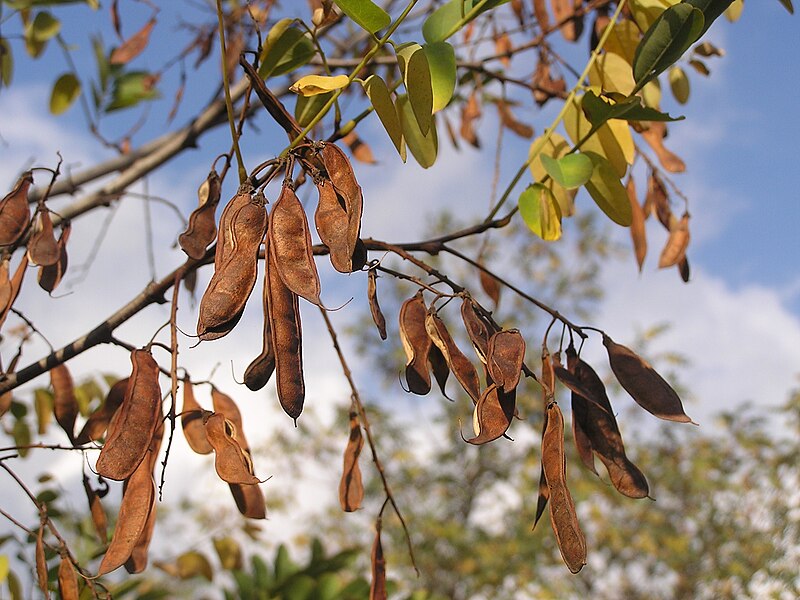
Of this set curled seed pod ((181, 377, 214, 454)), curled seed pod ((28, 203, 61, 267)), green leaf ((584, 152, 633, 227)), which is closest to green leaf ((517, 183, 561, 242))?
green leaf ((584, 152, 633, 227))

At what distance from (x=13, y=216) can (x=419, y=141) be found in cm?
48

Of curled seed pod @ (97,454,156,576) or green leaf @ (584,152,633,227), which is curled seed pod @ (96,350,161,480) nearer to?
curled seed pod @ (97,454,156,576)

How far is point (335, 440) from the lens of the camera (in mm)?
7082

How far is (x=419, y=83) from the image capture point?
0.71 metres

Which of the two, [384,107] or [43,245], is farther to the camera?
[43,245]

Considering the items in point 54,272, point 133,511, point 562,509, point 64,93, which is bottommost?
point 562,509

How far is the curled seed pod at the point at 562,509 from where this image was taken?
0.65 meters

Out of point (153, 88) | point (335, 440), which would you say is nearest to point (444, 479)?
point (335, 440)

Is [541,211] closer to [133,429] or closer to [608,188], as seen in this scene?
[608,188]

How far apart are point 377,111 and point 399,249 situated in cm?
15

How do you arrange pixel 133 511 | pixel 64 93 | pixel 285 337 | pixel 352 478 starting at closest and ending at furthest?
pixel 285 337 → pixel 133 511 → pixel 352 478 → pixel 64 93

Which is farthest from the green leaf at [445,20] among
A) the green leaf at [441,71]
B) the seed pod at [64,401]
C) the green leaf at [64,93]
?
the green leaf at [64,93]

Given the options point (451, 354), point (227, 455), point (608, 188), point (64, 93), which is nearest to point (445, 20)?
point (608, 188)

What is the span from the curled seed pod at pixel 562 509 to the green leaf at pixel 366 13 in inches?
15.6
